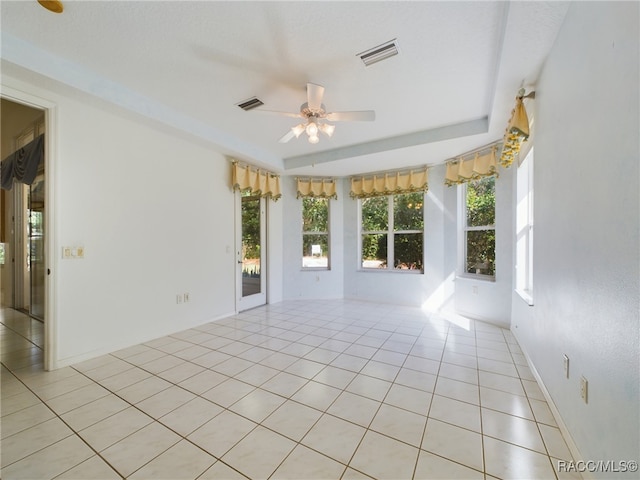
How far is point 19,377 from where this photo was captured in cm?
239

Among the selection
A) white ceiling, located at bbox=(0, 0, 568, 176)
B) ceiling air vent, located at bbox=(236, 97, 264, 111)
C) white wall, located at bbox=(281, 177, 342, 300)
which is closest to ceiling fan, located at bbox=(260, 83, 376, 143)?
white ceiling, located at bbox=(0, 0, 568, 176)

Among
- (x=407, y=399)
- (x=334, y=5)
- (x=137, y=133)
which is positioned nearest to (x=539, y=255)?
(x=407, y=399)

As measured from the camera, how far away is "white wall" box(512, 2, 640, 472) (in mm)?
1069

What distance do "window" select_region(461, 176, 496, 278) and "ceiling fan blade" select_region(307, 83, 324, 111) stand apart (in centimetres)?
297

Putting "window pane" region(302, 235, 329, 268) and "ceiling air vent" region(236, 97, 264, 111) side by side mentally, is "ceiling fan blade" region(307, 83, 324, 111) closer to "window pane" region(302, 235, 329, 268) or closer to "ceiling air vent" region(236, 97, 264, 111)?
"ceiling air vent" region(236, 97, 264, 111)

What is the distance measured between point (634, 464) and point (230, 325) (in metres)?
3.83

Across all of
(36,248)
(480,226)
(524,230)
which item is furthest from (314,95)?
(36,248)

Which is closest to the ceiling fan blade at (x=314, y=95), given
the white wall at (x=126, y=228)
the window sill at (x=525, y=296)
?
the white wall at (x=126, y=228)

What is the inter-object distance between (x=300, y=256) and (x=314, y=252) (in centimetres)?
34

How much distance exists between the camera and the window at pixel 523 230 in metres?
3.15

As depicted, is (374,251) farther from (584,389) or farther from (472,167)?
(584,389)

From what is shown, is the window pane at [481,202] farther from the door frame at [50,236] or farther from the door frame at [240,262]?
the door frame at [50,236]

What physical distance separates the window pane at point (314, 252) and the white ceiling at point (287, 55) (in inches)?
107

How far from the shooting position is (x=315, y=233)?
5.76 m
